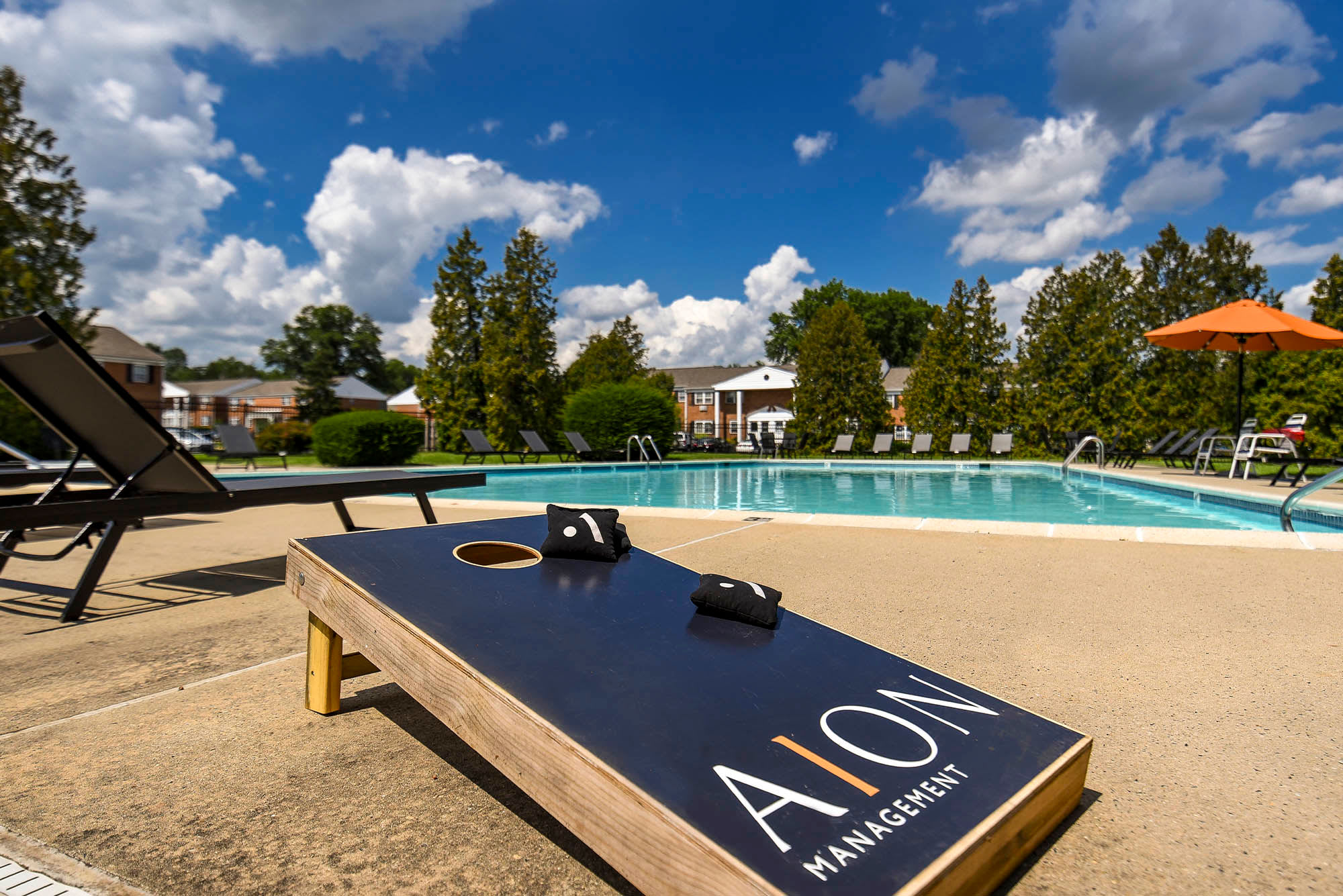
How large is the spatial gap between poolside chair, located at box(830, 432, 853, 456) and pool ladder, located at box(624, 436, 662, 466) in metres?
6.24

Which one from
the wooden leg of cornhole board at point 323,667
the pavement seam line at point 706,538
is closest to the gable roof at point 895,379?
the pavement seam line at point 706,538

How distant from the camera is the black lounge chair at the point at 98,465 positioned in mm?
3342

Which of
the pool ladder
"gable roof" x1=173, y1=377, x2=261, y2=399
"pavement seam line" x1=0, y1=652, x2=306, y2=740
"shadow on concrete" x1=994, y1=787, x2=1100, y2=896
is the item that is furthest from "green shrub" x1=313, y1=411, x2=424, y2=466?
"gable roof" x1=173, y1=377, x2=261, y2=399

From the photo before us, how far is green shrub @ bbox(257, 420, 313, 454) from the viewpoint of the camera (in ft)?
72.2

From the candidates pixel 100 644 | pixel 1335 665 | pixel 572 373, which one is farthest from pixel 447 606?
pixel 572 373

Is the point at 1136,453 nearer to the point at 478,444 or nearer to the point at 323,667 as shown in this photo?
the point at 478,444

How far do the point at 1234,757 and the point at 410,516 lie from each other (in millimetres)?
7329

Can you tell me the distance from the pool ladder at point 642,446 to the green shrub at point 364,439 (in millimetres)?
5854

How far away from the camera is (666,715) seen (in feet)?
4.98

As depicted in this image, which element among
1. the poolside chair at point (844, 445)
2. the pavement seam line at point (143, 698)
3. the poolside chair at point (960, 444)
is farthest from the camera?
the poolside chair at point (844, 445)

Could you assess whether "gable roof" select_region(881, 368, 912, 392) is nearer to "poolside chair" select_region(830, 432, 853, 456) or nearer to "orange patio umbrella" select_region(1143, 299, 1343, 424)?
"poolside chair" select_region(830, 432, 853, 456)

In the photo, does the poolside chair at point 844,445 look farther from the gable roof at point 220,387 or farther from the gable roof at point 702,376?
the gable roof at point 220,387

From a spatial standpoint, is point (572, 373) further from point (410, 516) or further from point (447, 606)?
point (447, 606)

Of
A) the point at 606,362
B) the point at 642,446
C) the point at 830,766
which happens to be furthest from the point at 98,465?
the point at 606,362
